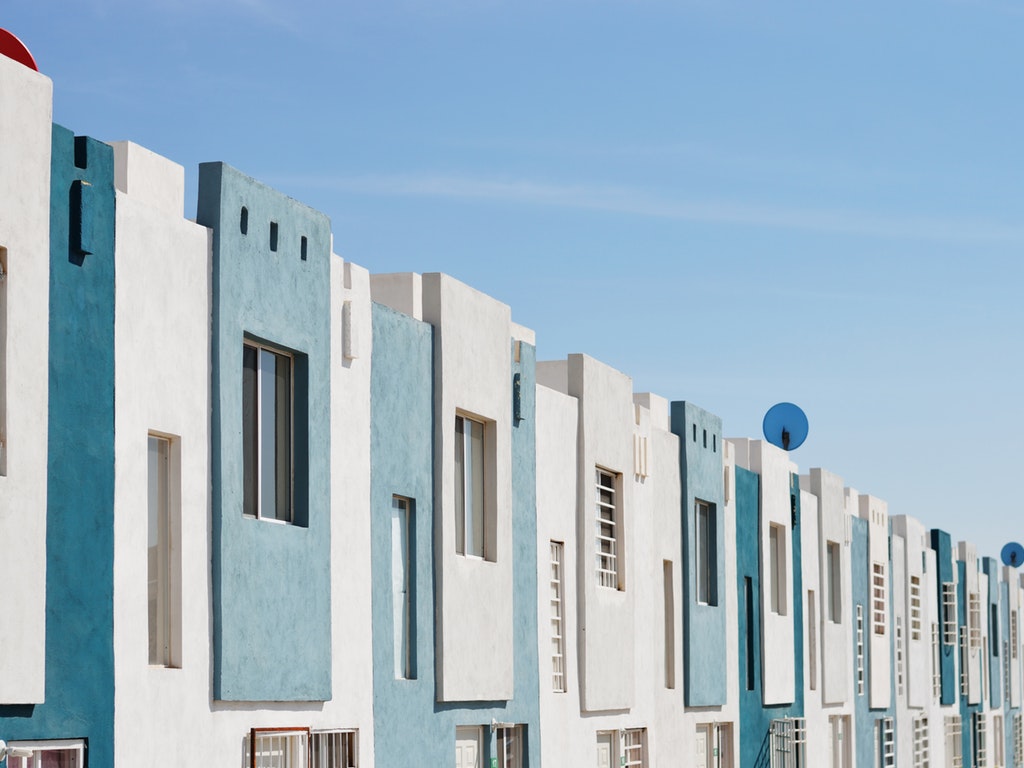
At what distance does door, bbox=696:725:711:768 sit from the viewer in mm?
29031

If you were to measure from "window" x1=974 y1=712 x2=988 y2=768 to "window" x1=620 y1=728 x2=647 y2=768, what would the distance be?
3099 centimetres

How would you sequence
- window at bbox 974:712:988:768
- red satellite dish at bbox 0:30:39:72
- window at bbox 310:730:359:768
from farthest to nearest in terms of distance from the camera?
1. window at bbox 974:712:988:768
2. window at bbox 310:730:359:768
3. red satellite dish at bbox 0:30:39:72

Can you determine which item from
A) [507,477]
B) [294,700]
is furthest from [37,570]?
[507,477]

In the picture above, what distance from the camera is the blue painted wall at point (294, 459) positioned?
15.1m

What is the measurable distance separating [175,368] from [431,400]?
5.50 m

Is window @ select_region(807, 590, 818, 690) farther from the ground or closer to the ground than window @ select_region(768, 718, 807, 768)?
farther from the ground

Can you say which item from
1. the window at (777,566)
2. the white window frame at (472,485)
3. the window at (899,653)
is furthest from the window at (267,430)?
the window at (899,653)

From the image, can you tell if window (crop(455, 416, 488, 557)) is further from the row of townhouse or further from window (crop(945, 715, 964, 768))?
window (crop(945, 715, 964, 768))

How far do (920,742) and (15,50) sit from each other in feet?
122

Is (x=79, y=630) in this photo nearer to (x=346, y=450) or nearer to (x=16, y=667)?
(x=16, y=667)

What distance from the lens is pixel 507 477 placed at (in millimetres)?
21375

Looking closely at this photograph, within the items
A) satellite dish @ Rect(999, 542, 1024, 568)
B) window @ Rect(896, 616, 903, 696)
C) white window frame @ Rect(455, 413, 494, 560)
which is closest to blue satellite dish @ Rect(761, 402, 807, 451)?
window @ Rect(896, 616, 903, 696)

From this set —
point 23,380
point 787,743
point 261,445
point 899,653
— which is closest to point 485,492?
point 261,445

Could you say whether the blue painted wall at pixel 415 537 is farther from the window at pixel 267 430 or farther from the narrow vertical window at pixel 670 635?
the narrow vertical window at pixel 670 635
